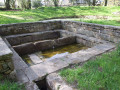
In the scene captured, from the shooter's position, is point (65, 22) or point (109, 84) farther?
point (65, 22)

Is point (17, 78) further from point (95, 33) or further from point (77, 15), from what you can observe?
point (77, 15)

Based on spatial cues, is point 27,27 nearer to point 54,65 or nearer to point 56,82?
point 54,65

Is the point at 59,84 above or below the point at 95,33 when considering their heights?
below

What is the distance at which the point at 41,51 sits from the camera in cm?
431

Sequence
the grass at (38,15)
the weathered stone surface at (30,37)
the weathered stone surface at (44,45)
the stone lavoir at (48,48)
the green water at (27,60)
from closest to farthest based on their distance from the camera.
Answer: the stone lavoir at (48,48)
the green water at (27,60)
the weathered stone surface at (44,45)
the weathered stone surface at (30,37)
the grass at (38,15)

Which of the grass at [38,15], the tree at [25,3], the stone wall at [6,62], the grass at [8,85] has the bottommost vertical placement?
the grass at [8,85]

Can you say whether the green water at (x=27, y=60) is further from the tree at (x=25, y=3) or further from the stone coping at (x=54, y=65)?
the tree at (x=25, y=3)

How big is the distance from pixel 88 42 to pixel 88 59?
6.04 feet

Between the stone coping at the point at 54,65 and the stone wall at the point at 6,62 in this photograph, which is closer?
the stone wall at the point at 6,62

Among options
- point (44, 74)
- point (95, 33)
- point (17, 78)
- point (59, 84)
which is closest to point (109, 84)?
point (59, 84)

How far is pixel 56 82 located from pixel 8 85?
795 millimetres

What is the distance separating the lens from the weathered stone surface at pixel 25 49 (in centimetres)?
383

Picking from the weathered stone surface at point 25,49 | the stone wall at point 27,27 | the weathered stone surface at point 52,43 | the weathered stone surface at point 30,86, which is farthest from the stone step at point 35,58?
the stone wall at point 27,27

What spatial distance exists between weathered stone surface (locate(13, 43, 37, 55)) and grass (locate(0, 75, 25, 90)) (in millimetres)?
1981
